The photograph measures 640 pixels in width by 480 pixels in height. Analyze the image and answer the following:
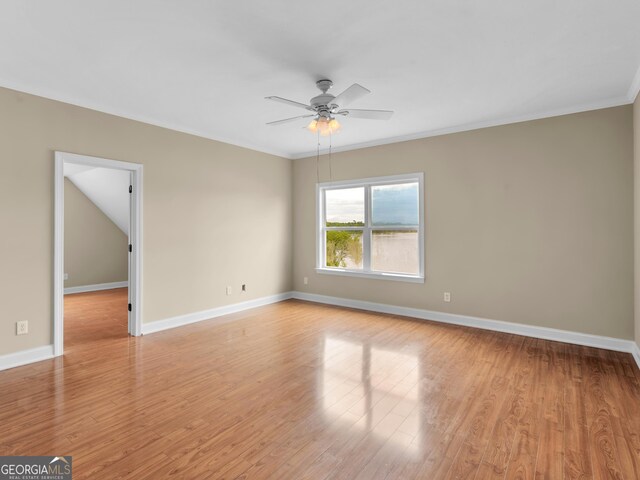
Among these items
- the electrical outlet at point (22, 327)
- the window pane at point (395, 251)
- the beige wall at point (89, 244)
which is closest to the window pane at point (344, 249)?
the window pane at point (395, 251)

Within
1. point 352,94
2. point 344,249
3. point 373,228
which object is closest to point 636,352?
point 373,228

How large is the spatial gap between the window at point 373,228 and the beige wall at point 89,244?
4907mm

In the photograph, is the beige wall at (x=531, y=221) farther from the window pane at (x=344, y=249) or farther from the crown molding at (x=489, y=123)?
the window pane at (x=344, y=249)

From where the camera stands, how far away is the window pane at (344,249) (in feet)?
19.1

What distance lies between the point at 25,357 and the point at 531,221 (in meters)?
5.59

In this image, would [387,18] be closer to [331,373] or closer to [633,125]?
[331,373]

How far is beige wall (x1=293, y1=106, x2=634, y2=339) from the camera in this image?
12.2 ft

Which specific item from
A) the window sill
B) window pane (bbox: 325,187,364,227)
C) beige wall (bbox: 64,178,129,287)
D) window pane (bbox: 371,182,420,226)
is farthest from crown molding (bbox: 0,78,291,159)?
beige wall (bbox: 64,178,129,287)

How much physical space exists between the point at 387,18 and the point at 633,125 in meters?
3.11

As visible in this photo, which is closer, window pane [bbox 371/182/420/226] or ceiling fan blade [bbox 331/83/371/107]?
ceiling fan blade [bbox 331/83/371/107]

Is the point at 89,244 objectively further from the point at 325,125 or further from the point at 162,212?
the point at 325,125

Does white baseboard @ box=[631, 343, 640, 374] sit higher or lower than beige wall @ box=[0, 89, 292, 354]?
lower

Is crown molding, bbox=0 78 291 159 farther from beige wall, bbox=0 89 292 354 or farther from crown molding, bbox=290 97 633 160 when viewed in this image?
crown molding, bbox=290 97 633 160

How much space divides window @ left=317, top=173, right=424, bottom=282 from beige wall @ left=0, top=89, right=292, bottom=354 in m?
0.82
